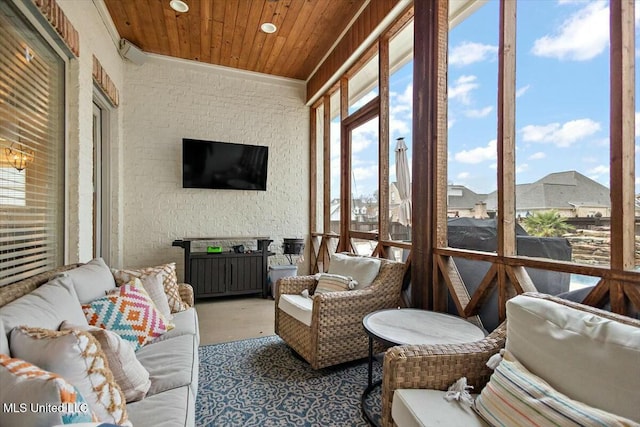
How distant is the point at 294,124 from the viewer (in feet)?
16.9

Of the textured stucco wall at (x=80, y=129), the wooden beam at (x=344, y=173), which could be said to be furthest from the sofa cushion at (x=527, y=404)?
the textured stucco wall at (x=80, y=129)

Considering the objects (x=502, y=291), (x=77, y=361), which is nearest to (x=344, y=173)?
(x=502, y=291)

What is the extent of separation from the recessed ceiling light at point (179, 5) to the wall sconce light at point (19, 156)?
2.20 metres

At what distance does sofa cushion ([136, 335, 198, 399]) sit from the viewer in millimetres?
1383

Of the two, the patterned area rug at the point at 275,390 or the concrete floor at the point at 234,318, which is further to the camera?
the concrete floor at the point at 234,318

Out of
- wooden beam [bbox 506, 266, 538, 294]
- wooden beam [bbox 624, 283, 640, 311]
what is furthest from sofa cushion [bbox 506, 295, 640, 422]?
wooden beam [bbox 506, 266, 538, 294]

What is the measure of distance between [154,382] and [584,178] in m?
2.35

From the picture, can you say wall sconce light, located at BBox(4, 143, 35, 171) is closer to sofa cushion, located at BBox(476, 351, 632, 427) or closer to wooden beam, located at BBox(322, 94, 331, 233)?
sofa cushion, located at BBox(476, 351, 632, 427)

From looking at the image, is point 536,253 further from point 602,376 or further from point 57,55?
point 57,55

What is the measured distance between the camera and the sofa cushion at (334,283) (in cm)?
258

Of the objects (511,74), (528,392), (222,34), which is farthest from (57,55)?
(528,392)

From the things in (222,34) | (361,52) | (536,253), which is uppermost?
(222,34)

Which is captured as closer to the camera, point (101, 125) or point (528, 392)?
point (528, 392)

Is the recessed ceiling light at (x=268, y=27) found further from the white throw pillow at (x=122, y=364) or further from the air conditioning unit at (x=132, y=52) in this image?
the white throw pillow at (x=122, y=364)
